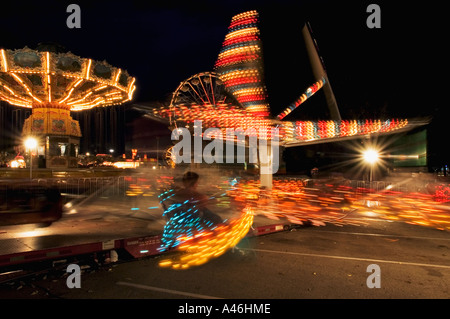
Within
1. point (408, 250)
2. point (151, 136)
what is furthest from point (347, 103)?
point (151, 136)

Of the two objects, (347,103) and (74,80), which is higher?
(74,80)

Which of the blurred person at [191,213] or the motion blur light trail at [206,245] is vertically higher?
the blurred person at [191,213]

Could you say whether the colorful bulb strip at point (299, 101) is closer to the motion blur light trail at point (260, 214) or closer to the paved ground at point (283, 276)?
the motion blur light trail at point (260, 214)

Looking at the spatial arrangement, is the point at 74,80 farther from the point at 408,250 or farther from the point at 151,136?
the point at 151,136

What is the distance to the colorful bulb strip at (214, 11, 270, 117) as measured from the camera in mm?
15688

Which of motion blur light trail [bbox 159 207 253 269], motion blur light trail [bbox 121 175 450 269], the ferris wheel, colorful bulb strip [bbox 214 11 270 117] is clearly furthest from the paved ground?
the ferris wheel

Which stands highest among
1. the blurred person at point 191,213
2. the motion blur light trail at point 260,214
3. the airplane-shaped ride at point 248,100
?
the airplane-shaped ride at point 248,100

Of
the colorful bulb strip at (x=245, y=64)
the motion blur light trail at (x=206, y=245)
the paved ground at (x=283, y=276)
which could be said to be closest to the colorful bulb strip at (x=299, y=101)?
the colorful bulb strip at (x=245, y=64)

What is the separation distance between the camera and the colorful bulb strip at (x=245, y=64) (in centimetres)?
1569

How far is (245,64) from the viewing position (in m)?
16.3

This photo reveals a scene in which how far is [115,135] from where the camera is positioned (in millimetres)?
96688

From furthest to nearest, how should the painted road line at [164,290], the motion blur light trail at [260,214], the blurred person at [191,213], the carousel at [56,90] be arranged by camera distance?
the carousel at [56,90], the blurred person at [191,213], the motion blur light trail at [260,214], the painted road line at [164,290]

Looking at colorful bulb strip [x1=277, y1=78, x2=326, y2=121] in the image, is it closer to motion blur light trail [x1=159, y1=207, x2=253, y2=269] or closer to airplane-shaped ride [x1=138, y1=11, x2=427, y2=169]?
airplane-shaped ride [x1=138, y1=11, x2=427, y2=169]
